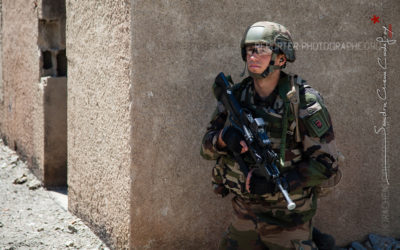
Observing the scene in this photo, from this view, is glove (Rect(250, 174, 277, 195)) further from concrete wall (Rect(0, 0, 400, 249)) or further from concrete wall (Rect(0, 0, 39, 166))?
concrete wall (Rect(0, 0, 39, 166))

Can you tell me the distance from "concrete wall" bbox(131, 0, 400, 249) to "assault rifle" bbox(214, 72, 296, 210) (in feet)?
2.17

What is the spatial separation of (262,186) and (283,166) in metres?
0.17

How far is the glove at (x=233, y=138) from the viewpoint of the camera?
9.12 ft

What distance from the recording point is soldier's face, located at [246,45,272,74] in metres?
2.79

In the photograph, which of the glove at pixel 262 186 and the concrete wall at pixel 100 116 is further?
the concrete wall at pixel 100 116

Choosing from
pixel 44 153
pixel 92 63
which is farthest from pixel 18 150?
pixel 92 63

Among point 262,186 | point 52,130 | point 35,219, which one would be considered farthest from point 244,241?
point 52,130

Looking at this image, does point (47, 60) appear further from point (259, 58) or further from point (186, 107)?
point (259, 58)

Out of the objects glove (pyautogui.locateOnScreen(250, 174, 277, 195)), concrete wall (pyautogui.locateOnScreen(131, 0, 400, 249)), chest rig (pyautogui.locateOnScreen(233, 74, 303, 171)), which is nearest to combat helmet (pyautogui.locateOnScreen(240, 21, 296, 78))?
chest rig (pyautogui.locateOnScreen(233, 74, 303, 171))

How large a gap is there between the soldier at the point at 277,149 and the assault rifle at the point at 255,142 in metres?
0.04

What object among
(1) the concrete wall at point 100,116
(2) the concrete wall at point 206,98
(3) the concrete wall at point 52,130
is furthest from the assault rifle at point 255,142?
(3) the concrete wall at point 52,130

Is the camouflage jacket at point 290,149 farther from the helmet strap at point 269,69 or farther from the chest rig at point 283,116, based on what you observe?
the helmet strap at point 269,69

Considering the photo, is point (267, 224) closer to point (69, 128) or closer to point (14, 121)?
point (69, 128)

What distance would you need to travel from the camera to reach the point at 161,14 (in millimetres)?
3406
